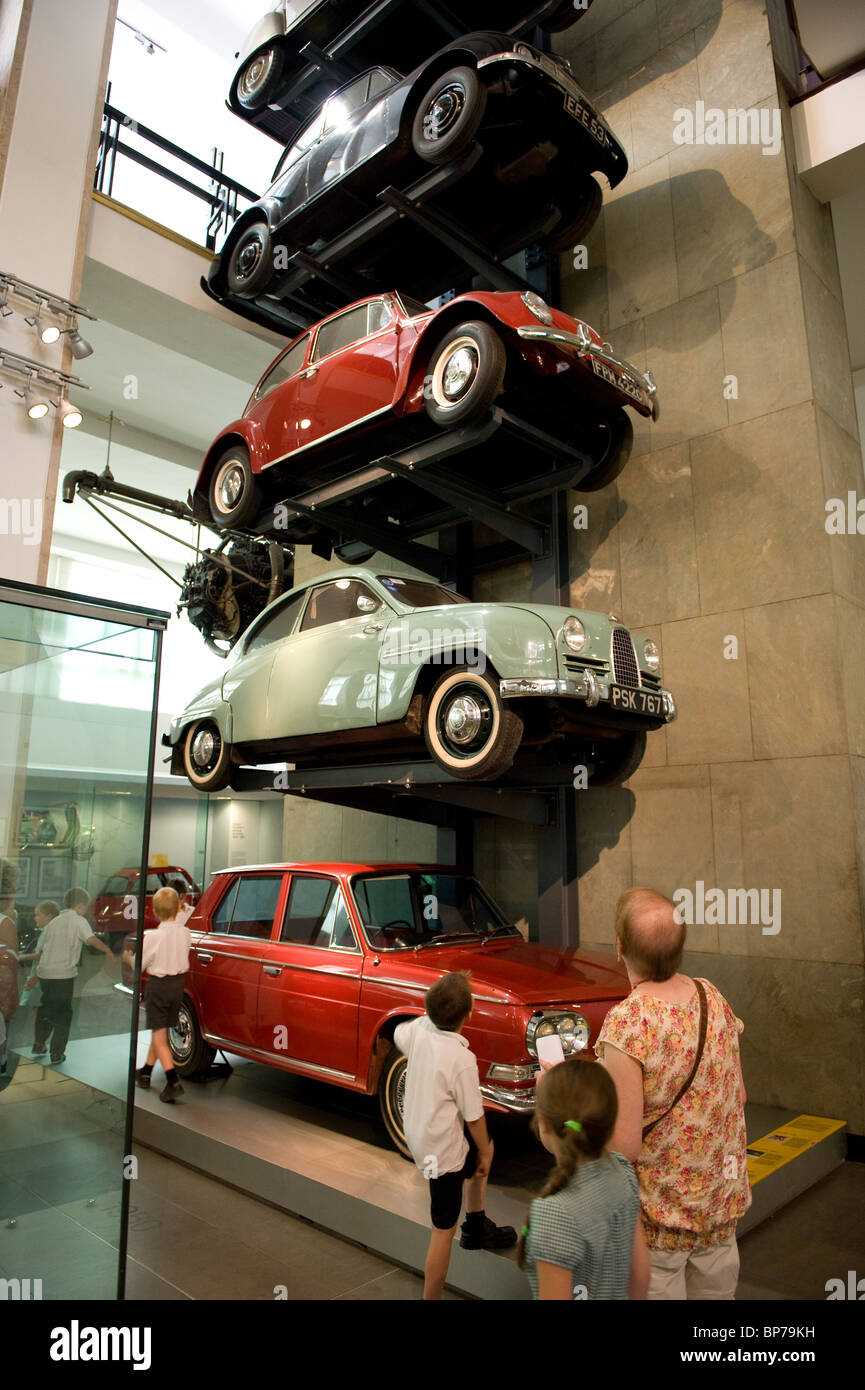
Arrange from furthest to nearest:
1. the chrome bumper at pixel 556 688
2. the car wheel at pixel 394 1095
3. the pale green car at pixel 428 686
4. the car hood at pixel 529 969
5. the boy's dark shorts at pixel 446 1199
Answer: the pale green car at pixel 428 686, the chrome bumper at pixel 556 688, the car wheel at pixel 394 1095, the car hood at pixel 529 969, the boy's dark shorts at pixel 446 1199

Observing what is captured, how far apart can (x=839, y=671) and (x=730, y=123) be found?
4.76 metres

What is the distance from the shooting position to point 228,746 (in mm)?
Answer: 6699

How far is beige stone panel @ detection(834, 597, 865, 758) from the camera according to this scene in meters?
5.64

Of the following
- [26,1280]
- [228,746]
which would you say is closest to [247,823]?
[228,746]

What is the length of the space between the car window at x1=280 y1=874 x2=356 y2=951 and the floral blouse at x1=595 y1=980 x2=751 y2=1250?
2987mm

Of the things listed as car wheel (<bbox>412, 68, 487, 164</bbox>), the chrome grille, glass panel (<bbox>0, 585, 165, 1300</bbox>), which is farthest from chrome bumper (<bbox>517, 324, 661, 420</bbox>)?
glass panel (<bbox>0, 585, 165, 1300</bbox>)

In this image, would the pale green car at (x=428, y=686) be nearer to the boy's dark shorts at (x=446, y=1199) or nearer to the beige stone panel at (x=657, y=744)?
the beige stone panel at (x=657, y=744)

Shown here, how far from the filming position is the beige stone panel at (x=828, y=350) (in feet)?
20.5

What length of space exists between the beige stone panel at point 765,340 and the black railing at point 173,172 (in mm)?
6006

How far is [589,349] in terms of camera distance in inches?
212

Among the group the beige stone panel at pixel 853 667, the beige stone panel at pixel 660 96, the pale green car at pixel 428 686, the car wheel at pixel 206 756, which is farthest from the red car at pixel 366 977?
the beige stone panel at pixel 660 96

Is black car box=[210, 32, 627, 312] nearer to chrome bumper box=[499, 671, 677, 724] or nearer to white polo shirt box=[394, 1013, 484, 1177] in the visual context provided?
chrome bumper box=[499, 671, 677, 724]

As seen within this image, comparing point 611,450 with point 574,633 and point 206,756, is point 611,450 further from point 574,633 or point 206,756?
point 206,756

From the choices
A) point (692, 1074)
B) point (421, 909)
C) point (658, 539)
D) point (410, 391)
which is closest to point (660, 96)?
point (658, 539)
